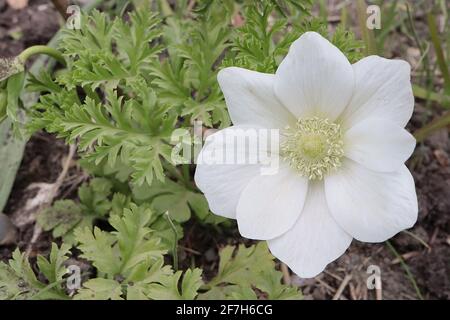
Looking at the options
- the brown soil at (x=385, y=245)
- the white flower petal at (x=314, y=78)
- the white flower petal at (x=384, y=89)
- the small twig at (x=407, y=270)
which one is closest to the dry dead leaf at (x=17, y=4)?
the brown soil at (x=385, y=245)

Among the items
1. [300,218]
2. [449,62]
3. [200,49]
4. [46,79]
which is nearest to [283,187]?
[300,218]

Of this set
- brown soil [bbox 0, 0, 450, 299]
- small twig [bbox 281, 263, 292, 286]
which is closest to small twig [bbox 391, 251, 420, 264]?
brown soil [bbox 0, 0, 450, 299]

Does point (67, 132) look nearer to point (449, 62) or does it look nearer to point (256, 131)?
point (256, 131)

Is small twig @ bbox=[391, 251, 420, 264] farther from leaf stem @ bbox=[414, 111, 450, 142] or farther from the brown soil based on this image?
leaf stem @ bbox=[414, 111, 450, 142]

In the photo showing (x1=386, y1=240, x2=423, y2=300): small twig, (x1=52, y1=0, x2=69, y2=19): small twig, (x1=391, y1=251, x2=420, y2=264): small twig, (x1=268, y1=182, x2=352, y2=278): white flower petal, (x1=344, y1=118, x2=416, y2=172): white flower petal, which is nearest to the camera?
(x1=344, y1=118, x2=416, y2=172): white flower petal

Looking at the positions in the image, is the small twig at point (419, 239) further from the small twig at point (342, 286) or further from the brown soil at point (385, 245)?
the small twig at point (342, 286)

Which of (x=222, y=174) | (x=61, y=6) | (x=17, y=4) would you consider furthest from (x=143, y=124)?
(x=17, y=4)

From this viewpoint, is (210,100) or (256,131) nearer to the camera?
(256,131)
